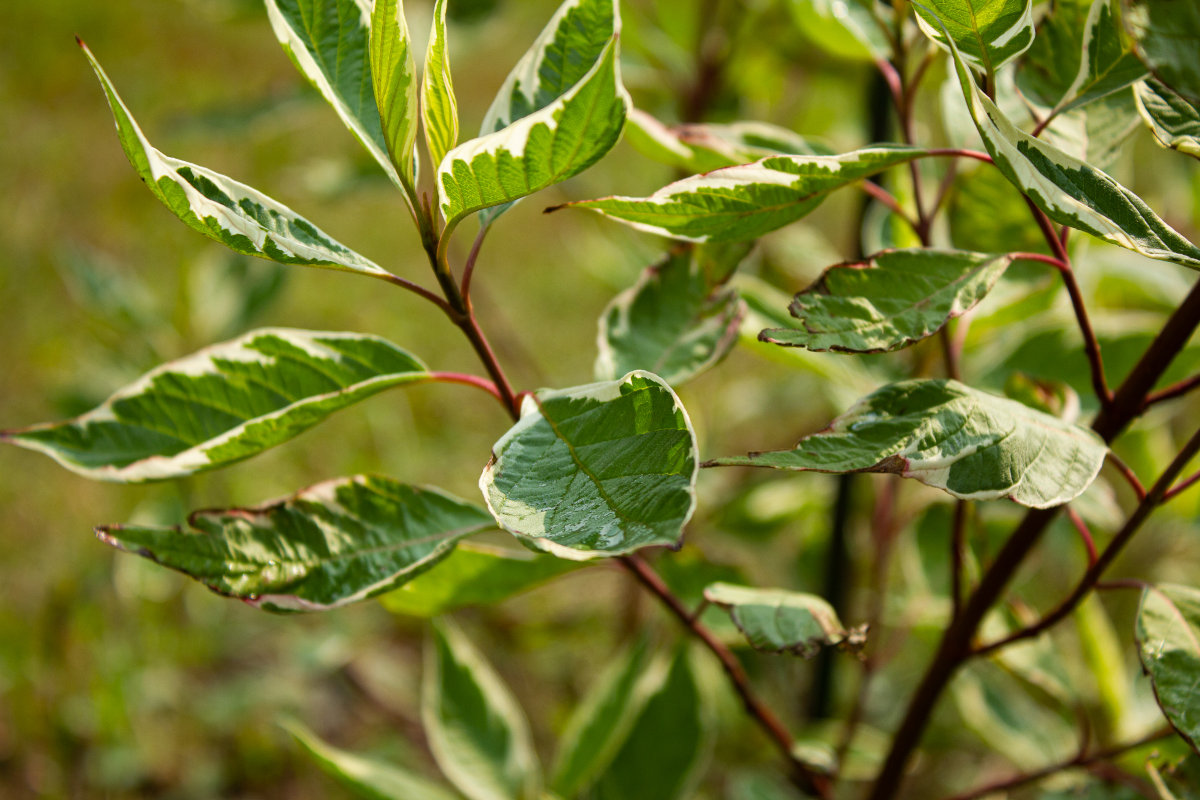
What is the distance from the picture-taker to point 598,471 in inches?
14.8

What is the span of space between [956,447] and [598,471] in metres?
0.16

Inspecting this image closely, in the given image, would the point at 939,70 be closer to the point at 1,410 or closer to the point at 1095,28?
the point at 1095,28

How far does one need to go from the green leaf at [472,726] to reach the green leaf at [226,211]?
0.45m

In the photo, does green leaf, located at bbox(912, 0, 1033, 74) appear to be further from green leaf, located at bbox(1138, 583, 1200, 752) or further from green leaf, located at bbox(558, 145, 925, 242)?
green leaf, located at bbox(1138, 583, 1200, 752)

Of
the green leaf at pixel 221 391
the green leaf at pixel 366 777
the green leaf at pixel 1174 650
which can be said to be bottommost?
the green leaf at pixel 366 777

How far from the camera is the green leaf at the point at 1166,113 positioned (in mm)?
410

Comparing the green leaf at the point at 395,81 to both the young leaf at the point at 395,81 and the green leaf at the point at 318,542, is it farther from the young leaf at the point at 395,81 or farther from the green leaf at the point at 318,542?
the green leaf at the point at 318,542

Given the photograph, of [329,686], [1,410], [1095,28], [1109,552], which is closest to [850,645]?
[1109,552]

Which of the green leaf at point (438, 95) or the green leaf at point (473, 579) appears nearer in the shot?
the green leaf at point (438, 95)

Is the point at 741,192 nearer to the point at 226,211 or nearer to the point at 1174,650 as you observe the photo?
the point at 226,211

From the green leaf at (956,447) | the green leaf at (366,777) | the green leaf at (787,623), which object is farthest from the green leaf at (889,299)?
the green leaf at (366,777)

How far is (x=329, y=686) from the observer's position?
1679mm

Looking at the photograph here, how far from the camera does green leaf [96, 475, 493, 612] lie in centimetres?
41

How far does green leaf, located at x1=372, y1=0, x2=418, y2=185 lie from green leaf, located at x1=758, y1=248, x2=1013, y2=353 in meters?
0.19
